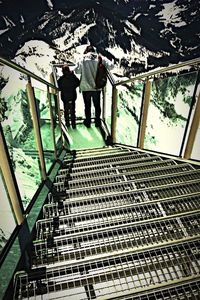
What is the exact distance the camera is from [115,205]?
1924 millimetres

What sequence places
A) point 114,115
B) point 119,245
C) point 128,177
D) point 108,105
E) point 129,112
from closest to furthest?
point 119,245 < point 128,177 < point 129,112 < point 114,115 < point 108,105

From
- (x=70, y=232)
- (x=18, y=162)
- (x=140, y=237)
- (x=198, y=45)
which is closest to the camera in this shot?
(x=140, y=237)

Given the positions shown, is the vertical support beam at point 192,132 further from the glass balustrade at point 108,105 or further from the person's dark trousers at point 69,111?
the person's dark trousers at point 69,111

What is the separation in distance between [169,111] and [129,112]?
1.11 metres

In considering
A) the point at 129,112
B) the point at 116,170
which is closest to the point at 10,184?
the point at 116,170

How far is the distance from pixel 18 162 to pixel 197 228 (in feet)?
6.23

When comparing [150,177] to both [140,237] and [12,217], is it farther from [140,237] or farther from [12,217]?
[12,217]

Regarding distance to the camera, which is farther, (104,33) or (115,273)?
(104,33)

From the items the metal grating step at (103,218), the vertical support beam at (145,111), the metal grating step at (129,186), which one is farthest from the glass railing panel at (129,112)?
the metal grating step at (103,218)

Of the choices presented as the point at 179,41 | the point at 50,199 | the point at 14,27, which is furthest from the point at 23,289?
the point at 179,41

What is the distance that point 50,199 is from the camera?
209 cm

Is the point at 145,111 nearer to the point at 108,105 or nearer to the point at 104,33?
the point at 108,105

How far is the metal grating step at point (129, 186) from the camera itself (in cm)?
217

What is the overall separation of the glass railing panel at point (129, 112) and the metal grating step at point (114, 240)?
270cm
